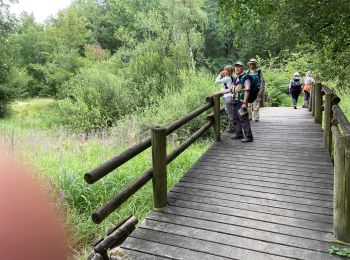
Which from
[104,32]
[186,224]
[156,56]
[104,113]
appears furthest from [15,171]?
[104,32]

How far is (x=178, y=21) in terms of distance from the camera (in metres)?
29.8

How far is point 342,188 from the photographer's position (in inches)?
131

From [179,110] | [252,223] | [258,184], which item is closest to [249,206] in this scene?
[252,223]

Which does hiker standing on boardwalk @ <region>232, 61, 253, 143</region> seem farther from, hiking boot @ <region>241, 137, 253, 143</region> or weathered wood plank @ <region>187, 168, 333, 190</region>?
weathered wood plank @ <region>187, 168, 333, 190</region>

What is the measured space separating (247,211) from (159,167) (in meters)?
1.19

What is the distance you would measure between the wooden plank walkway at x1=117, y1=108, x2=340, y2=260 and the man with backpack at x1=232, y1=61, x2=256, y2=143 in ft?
2.07

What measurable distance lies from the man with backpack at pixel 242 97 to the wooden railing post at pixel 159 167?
276 centimetres

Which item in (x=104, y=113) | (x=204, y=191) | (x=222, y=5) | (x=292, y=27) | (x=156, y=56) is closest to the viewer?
(x=204, y=191)

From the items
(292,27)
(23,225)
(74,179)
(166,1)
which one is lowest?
(74,179)

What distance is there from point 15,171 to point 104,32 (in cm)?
4667

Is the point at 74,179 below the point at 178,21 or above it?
below

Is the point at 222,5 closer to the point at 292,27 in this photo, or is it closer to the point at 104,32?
the point at 292,27

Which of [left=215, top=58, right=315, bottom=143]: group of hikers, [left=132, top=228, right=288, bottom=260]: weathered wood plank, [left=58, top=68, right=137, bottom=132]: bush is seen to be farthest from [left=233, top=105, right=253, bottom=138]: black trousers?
[left=58, top=68, right=137, bottom=132]: bush

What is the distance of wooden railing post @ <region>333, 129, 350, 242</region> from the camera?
10.8ft
